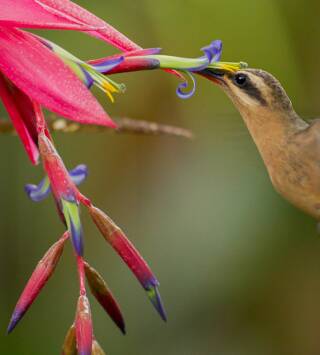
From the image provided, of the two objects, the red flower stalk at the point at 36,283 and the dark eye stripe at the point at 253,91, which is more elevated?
the dark eye stripe at the point at 253,91

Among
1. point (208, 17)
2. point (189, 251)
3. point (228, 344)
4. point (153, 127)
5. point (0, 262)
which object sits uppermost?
point (208, 17)

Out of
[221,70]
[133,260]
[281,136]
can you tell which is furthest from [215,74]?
[133,260]

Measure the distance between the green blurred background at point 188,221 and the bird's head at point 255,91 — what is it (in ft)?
2.63

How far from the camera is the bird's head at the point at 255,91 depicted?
1.11 meters

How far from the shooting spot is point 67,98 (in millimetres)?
840

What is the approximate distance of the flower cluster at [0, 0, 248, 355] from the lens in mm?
760

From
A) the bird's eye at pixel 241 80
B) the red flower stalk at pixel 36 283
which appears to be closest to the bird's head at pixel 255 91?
the bird's eye at pixel 241 80

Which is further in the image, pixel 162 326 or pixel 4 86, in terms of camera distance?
pixel 162 326

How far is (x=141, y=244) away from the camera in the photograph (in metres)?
2.14

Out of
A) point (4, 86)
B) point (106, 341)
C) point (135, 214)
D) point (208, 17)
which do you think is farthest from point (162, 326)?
point (4, 86)

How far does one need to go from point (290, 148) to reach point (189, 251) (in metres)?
0.93

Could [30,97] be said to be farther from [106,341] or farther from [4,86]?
[106,341]

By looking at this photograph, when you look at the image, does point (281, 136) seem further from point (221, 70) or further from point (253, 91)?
point (221, 70)

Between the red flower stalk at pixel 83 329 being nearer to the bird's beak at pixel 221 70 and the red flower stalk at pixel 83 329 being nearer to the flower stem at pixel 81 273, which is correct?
the flower stem at pixel 81 273
